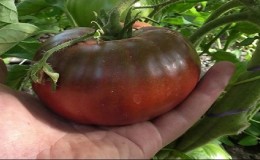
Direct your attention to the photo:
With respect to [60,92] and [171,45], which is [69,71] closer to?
[60,92]

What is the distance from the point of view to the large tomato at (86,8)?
1.03 metres

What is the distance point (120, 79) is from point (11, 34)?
313 millimetres

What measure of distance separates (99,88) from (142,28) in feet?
0.64

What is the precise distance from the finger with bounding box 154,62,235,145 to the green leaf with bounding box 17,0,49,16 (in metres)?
0.55

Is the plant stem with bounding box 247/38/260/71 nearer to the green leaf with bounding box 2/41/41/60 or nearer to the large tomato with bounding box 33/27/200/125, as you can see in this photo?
the large tomato with bounding box 33/27/200/125

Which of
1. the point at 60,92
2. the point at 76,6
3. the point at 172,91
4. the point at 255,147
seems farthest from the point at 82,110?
the point at 255,147

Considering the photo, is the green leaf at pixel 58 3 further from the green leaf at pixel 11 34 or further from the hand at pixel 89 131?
the hand at pixel 89 131

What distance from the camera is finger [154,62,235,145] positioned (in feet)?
2.86

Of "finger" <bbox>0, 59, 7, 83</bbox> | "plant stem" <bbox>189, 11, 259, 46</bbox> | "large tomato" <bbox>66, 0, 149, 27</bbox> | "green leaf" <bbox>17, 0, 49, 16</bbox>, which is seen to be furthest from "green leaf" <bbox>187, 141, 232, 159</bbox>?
"green leaf" <bbox>17, 0, 49, 16</bbox>

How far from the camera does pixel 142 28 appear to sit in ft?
2.99

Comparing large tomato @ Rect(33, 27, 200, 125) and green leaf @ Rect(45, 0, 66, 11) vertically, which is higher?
large tomato @ Rect(33, 27, 200, 125)

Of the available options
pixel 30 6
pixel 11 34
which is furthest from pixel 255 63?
pixel 30 6

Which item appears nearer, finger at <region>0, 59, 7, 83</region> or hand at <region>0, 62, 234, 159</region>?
hand at <region>0, 62, 234, 159</region>

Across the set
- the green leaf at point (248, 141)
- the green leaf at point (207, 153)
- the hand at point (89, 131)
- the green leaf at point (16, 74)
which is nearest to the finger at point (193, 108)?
the hand at point (89, 131)
